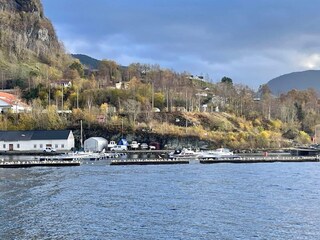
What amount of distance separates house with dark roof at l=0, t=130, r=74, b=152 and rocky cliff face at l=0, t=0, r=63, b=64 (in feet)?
189

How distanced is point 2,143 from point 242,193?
160ft

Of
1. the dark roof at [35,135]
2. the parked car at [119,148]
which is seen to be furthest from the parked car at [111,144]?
the dark roof at [35,135]

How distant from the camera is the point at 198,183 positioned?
3425 centimetres

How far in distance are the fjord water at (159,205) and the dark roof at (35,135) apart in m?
27.8

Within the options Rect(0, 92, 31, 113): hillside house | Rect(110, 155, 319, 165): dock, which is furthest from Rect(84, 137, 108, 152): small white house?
Rect(0, 92, 31, 113): hillside house

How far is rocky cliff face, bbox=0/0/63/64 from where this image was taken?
409ft

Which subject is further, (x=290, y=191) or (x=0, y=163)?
(x=0, y=163)

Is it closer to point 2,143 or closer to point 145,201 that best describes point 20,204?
point 145,201

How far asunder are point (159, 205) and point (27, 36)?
113717 mm

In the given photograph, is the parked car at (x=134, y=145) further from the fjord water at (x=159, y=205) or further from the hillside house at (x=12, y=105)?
the fjord water at (x=159, y=205)

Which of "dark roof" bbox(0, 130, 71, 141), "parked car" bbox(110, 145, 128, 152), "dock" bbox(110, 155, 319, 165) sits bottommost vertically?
"dock" bbox(110, 155, 319, 165)

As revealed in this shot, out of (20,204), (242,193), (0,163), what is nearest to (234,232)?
Answer: (242,193)

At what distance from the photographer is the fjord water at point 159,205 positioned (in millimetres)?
19578

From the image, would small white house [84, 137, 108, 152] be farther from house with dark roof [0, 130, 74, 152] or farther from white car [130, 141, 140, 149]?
white car [130, 141, 140, 149]
